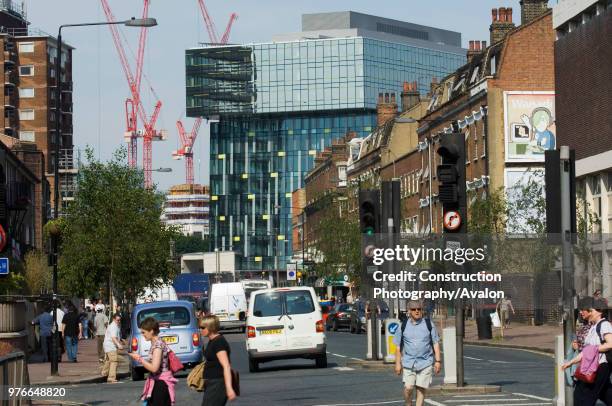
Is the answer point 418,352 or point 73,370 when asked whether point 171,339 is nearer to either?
point 73,370

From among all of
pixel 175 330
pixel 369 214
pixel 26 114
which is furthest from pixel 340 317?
pixel 26 114

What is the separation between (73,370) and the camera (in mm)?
37812

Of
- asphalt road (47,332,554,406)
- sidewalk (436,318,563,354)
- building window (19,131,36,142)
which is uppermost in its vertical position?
building window (19,131,36,142)

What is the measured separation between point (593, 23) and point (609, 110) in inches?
176

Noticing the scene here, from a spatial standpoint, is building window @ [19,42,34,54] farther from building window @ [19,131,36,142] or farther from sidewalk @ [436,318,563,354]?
sidewalk @ [436,318,563,354]

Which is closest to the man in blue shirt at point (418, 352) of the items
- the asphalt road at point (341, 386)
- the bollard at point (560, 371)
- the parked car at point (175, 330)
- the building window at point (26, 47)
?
the bollard at point (560, 371)

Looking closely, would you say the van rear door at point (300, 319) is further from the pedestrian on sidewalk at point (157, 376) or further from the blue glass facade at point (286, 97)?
the blue glass facade at point (286, 97)

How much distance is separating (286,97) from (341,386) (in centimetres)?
16685

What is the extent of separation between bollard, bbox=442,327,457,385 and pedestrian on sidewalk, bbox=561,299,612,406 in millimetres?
8026

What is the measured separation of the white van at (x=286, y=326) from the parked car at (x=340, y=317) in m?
36.2

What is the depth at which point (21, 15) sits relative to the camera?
159m

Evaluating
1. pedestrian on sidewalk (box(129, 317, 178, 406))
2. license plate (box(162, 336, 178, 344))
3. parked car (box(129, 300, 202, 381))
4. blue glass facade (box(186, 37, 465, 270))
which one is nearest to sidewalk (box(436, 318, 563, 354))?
parked car (box(129, 300, 202, 381))

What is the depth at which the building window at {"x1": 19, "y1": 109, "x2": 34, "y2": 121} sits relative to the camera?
141 meters

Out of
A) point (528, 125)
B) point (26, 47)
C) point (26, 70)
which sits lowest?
point (528, 125)
